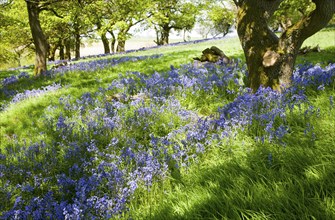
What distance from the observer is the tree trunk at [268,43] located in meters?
5.06

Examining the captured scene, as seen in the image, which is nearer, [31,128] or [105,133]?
[105,133]

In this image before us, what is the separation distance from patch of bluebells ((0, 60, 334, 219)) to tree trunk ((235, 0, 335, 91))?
394 mm

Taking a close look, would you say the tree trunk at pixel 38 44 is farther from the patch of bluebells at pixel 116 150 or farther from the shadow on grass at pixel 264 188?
the shadow on grass at pixel 264 188

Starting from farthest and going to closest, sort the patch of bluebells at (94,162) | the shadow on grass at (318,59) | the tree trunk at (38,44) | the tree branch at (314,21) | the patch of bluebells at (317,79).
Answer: the tree trunk at (38,44), the shadow on grass at (318,59), the patch of bluebells at (317,79), the tree branch at (314,21), the patch of bluebells at (94,162)

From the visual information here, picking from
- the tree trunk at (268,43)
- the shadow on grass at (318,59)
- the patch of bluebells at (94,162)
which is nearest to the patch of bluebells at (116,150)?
the patch of bluebells at (94,162)

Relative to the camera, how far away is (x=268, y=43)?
5348mm

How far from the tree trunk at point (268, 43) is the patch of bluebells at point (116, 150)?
394 mm

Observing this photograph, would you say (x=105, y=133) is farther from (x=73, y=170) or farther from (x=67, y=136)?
(x=73, y=170)

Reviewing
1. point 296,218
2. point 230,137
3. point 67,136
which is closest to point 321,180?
point 296,218

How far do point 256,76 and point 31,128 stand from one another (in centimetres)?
497

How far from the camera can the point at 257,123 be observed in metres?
3.89

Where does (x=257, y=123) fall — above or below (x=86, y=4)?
below

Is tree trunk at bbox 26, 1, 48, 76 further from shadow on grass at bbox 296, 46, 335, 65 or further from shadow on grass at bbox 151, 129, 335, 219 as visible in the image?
shadow on grass at bbox 151, 129, 335, 219

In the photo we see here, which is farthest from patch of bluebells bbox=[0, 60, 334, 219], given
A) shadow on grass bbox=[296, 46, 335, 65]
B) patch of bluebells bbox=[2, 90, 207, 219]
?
shadow on grass bbox=[296, 46, 335, 65]
